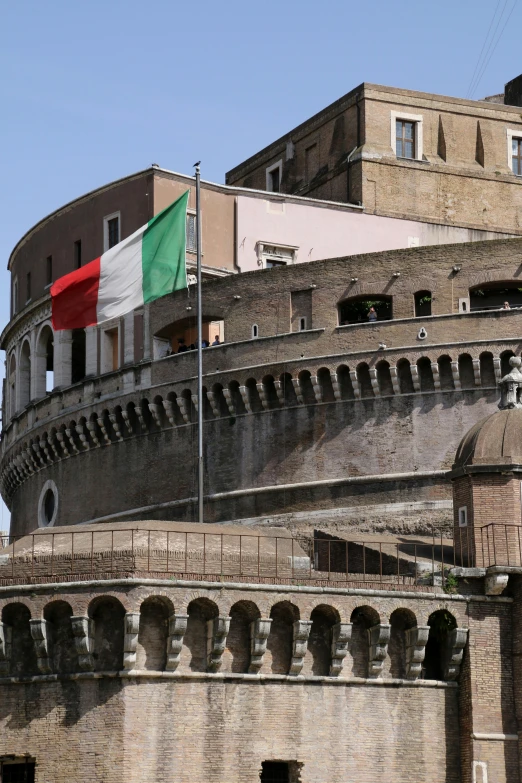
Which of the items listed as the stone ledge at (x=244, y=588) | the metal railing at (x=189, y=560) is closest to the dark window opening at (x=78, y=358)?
the metal railing at (x=189, y=560)

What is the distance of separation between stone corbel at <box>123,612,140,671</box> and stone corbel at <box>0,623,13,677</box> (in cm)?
190

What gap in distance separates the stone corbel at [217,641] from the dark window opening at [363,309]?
13.7 meters

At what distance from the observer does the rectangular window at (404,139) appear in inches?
1837

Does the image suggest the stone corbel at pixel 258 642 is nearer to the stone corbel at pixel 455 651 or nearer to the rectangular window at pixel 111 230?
the stone corbel at pixel 455 651

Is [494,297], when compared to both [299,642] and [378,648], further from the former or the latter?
[299,642]

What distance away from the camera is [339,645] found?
2702cm

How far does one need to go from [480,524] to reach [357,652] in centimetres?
297

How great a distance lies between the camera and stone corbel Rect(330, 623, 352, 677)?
88.5ft

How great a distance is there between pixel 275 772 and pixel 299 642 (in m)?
2.02

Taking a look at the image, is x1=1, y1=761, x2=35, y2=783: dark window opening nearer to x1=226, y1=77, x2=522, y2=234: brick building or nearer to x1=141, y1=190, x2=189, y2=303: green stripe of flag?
x1=141, y1=190, x2=189, y2=303: green stripe of flag

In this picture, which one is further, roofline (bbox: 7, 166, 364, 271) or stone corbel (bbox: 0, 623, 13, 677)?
roofline (bbox: 7, 166, 364, 271)

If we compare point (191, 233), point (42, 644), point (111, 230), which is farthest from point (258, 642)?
point (111, 230)

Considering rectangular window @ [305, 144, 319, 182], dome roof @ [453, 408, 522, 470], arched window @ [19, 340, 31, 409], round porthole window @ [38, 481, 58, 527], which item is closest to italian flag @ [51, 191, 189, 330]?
round porthole window @ [38, 481, 58, 527]

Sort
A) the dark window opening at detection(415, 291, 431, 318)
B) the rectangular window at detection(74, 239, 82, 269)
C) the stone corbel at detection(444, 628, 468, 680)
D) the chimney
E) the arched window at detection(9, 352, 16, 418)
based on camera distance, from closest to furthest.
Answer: the stone corbel at detection(444, 628, 468, 680) < the dark window opening at detection(415, 291, 431, 318) < the rectangular window at detection(74, 239, 82, 269) < the arched window at detection(9, 352, 16, 418) < the chimney
